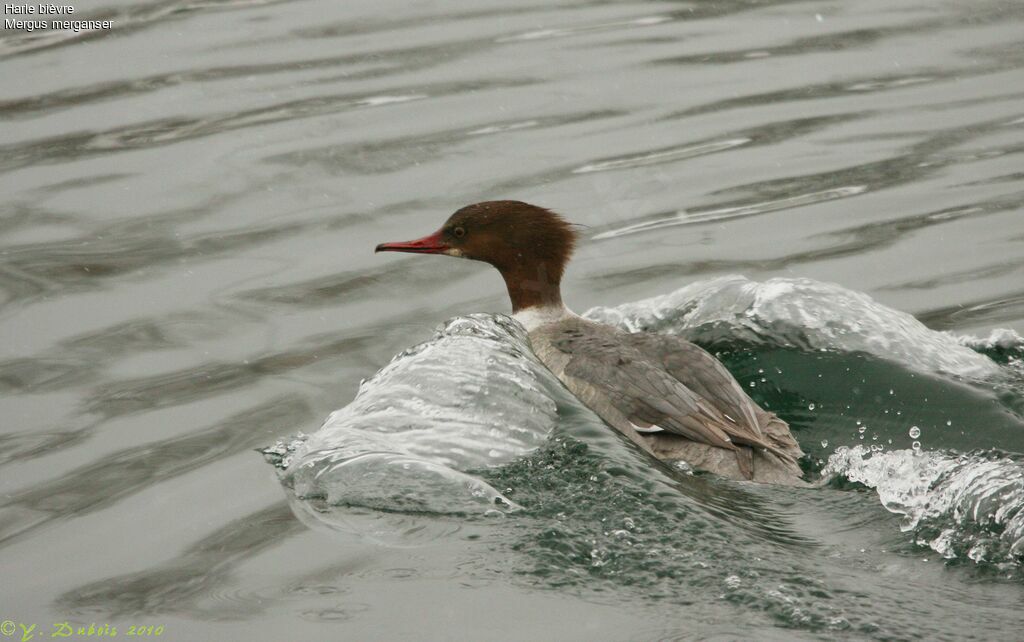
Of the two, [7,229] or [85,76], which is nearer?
[7,229]

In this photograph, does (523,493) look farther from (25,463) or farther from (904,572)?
(25,463)

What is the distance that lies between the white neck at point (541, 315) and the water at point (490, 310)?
0.30 metres

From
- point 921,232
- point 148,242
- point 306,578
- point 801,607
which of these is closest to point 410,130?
point 148,242

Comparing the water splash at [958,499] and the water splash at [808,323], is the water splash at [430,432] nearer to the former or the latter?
the water splash at [808,323]

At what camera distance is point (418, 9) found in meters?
10.9

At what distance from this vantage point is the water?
448 cm

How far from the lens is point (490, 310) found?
7273 millimetres

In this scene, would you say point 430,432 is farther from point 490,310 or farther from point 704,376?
point 490,310

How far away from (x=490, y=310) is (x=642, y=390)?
163 centimetres

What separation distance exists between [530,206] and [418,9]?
4.41 meters

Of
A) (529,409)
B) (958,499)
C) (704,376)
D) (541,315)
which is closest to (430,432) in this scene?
(529,409)

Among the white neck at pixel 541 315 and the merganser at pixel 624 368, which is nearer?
the merganser at pixel 624 368

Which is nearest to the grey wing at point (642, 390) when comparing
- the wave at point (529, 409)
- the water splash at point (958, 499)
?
the wave at point (529, 409)

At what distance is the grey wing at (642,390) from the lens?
5582mm
